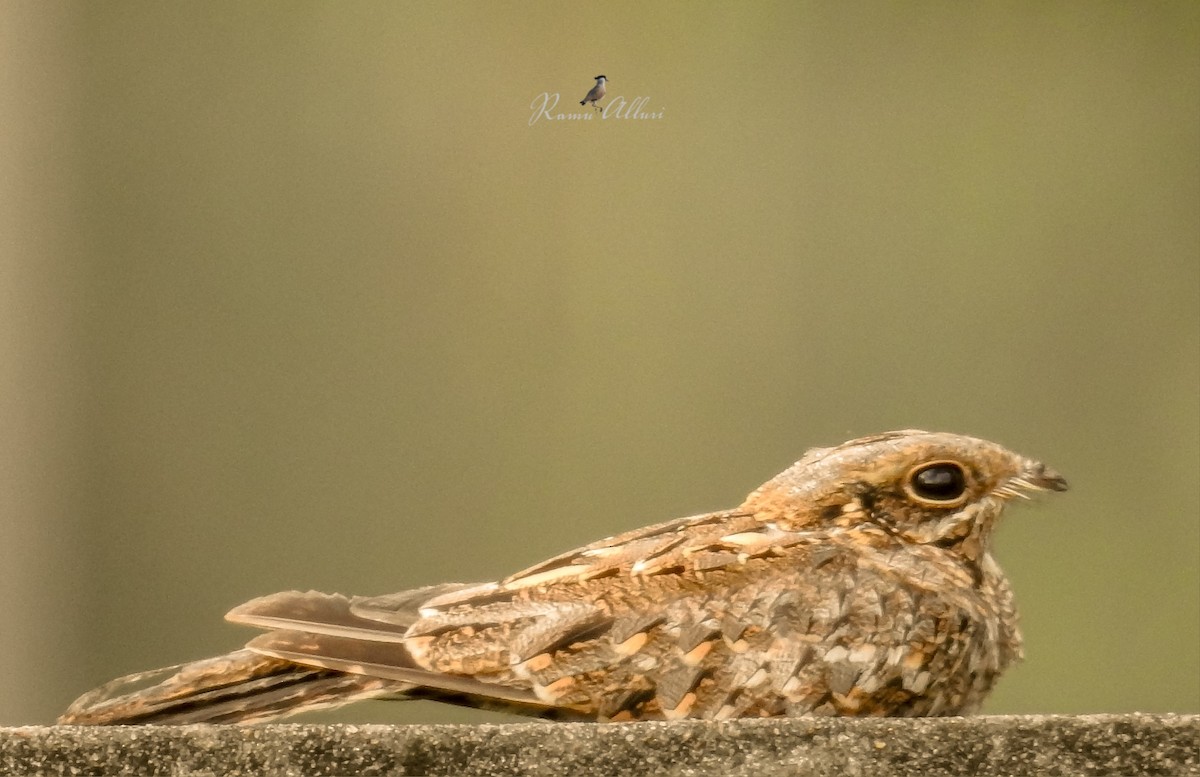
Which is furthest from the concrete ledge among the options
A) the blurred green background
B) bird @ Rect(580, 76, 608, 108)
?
bird @ Rect(580, 76, 608, 108)

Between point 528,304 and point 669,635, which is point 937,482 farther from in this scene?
point 528,304

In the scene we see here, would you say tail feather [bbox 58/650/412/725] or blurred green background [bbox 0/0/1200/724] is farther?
blurred green background [bbox 0/0/1200/724]

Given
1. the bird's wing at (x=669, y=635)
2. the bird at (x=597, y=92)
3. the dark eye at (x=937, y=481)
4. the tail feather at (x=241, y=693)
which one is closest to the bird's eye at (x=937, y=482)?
the dark eye at (x=937, y=481)

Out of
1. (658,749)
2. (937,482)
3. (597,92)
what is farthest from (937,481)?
(597,92)

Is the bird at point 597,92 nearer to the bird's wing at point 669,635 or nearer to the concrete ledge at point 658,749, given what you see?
the bird's wing at point 669,635

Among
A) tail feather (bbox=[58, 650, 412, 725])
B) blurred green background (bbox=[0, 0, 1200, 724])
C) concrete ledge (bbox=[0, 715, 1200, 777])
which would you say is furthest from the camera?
blurred green background (bbox=[0, 0, 1200, 724])

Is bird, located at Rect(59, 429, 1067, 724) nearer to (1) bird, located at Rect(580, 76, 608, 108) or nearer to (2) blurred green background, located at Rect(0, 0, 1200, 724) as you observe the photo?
(2) blurred green background, located at Rect(0, 0, 1200, 724)

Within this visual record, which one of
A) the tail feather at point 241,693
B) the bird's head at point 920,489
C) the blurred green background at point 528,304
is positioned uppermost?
the blurred green background at point 528,304
